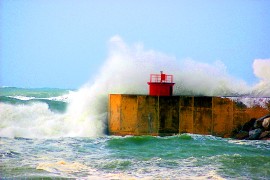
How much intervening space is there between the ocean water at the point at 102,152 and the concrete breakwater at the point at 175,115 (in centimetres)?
48

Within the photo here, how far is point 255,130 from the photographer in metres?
11.3

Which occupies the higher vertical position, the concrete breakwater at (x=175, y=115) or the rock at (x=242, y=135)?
the concrete breakwater at (x=175, y=115)

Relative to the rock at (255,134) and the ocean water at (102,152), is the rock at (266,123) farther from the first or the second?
the ocean water at (102,152)

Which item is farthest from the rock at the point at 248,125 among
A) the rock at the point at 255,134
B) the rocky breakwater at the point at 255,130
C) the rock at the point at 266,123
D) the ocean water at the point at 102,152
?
the ocean water at the point at 102,152

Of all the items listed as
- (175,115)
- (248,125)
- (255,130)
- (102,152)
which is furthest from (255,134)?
(102,152)

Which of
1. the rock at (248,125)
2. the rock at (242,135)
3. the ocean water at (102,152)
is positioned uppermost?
the rock at (248,125)

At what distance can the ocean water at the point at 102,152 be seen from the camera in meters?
6.89

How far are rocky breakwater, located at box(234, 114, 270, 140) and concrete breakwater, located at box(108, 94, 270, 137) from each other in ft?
0.82

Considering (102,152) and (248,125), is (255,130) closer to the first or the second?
(248,125)

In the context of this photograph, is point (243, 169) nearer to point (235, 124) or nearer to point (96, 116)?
point (235, 124)

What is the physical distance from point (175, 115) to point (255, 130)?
239cm

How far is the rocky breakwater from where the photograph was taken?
1127cm

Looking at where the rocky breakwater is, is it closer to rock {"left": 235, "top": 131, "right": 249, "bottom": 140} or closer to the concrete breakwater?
rock {"left": 235, "top": 131, "right": 249, "bottom": 140}

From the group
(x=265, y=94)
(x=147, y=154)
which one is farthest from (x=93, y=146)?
(x=265, y=94)
